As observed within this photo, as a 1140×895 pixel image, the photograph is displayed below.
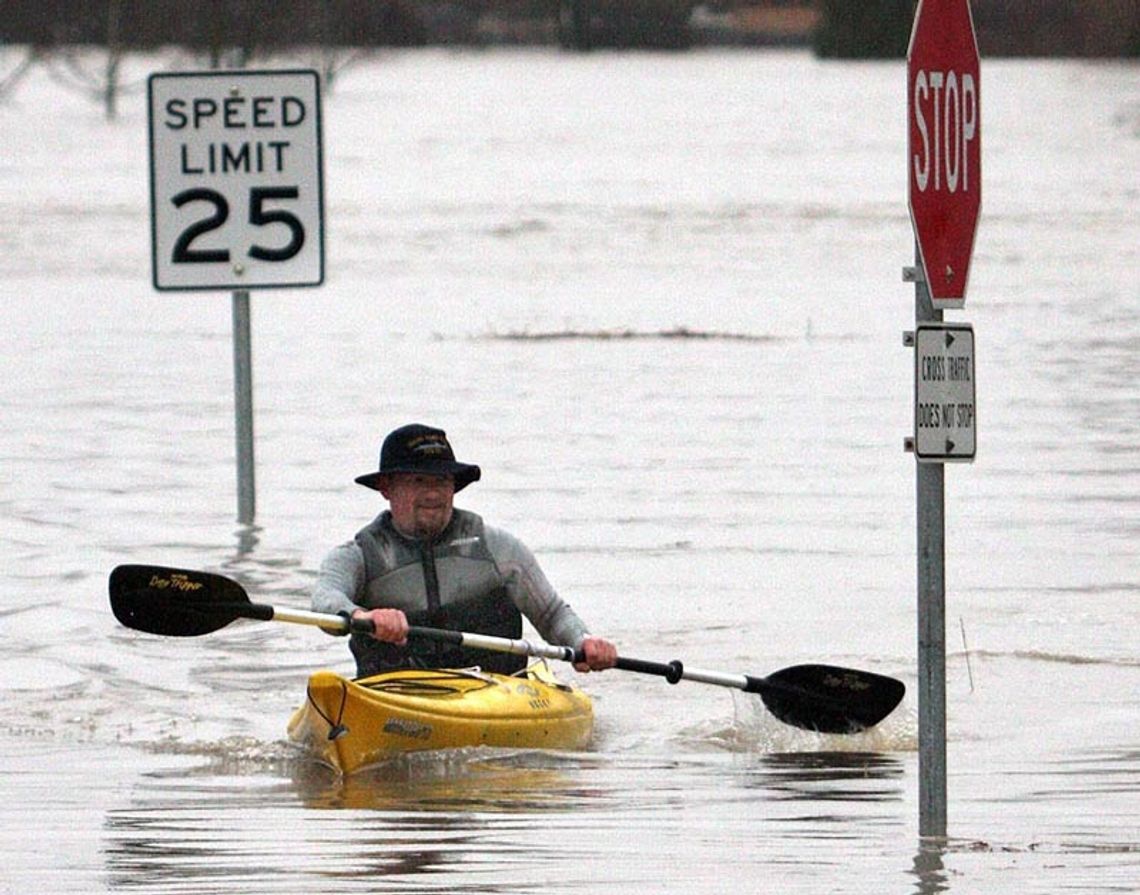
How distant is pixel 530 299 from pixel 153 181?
19273 mm

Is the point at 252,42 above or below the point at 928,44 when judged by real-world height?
above

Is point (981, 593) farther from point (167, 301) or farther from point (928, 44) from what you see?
point (167, 301)

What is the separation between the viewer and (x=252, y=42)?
390 ft

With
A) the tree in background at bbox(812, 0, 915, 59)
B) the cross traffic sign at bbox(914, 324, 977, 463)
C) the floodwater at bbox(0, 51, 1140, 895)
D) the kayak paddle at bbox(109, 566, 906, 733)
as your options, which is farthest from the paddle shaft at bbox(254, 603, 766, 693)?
the tree in background at bbox(812, 0, 915, 59)

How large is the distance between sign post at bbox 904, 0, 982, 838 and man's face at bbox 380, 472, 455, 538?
2956 mm

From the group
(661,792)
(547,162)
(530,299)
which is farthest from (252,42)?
(661,792)

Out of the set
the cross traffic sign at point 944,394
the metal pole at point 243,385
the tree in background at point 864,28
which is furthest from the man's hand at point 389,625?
the tree in background at point 864,28

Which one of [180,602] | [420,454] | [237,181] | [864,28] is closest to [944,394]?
[420,454]

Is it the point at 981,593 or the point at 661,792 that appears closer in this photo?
the point at 661,792

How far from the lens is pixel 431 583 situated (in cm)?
1120

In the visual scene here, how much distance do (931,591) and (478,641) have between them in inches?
102

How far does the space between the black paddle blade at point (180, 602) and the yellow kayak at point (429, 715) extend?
367 mm

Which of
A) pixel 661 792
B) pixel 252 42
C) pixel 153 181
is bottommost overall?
pixel 661 792

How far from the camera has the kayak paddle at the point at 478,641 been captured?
10320 mm
